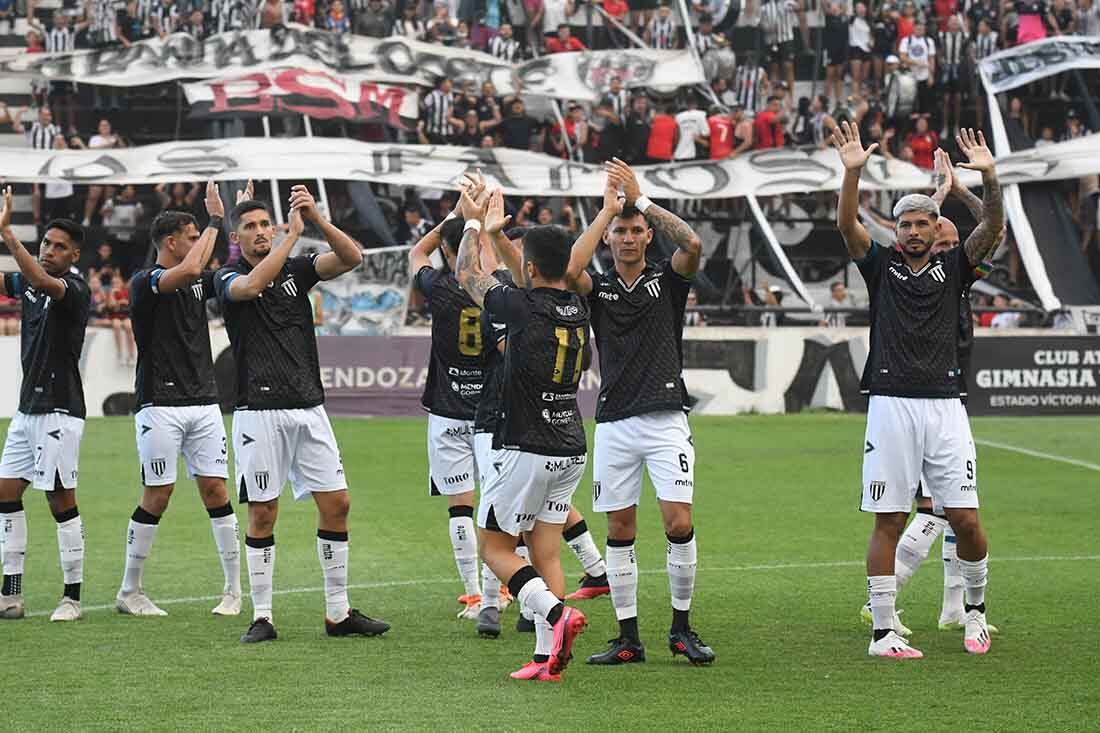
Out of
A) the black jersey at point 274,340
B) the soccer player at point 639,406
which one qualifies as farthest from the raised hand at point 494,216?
the black jersey at point 274,340

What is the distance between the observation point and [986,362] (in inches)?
1075

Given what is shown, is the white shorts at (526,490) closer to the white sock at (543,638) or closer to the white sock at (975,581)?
the white sock at (543,638)

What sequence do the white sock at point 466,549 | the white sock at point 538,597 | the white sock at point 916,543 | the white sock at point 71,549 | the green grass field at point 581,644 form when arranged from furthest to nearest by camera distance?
the white sock at point 466,549 < the white sock at point 71,549 < the white sock at point 916,543 < the white sock at point 538,597 < the green grass field at point 581,644

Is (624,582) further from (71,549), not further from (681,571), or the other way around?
(71,549)

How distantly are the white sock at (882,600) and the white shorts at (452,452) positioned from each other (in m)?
3.02

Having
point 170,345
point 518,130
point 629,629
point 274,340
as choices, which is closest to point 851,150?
point 629,629

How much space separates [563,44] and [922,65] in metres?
7.39

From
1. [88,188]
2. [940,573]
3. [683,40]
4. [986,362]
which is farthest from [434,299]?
[683,40]

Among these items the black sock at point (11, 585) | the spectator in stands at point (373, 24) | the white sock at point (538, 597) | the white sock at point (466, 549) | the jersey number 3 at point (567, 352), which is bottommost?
the black sock at point (11, 585)

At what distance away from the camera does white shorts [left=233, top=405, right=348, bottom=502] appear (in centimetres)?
972

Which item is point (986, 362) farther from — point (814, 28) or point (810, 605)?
point (810, 605)

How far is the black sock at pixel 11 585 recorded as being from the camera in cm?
1069

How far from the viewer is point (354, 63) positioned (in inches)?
1266

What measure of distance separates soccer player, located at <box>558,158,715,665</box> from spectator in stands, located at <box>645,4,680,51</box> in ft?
84.0
